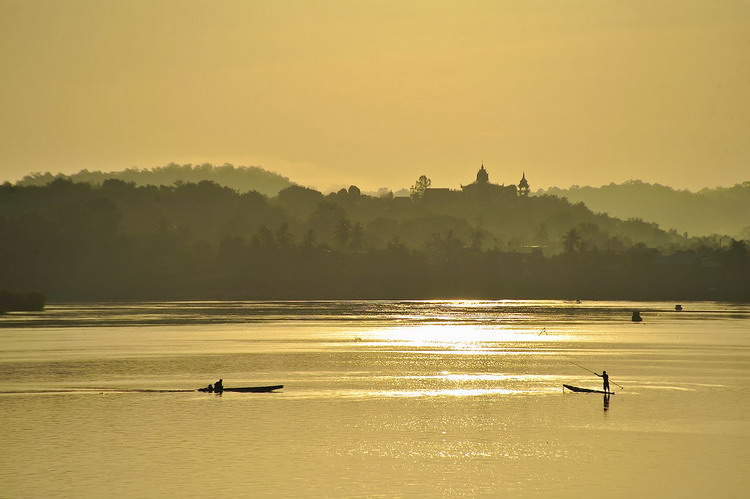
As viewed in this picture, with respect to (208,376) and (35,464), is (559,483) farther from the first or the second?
(208,376)

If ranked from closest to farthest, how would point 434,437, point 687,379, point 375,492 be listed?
point 375,492 → point 434,437 → point 687,379

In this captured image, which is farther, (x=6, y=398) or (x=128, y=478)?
(x=6, y=398)

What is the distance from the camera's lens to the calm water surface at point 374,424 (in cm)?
5203

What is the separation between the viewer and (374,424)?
6981 cm

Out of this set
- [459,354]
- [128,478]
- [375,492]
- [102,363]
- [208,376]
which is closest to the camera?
[375,492]

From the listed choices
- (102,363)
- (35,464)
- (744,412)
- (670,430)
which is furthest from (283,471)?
(102,363)

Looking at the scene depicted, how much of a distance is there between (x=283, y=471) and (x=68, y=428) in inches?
729

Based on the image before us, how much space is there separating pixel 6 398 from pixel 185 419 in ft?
58.3

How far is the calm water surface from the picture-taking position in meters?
52.0

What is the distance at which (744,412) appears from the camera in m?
74.8

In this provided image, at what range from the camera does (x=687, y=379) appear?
9788 cm

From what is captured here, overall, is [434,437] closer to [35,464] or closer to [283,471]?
[283,471]

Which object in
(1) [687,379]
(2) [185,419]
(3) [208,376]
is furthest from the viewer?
(3) [208,376]

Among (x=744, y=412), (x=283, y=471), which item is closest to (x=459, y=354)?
(x=744, y=412)
